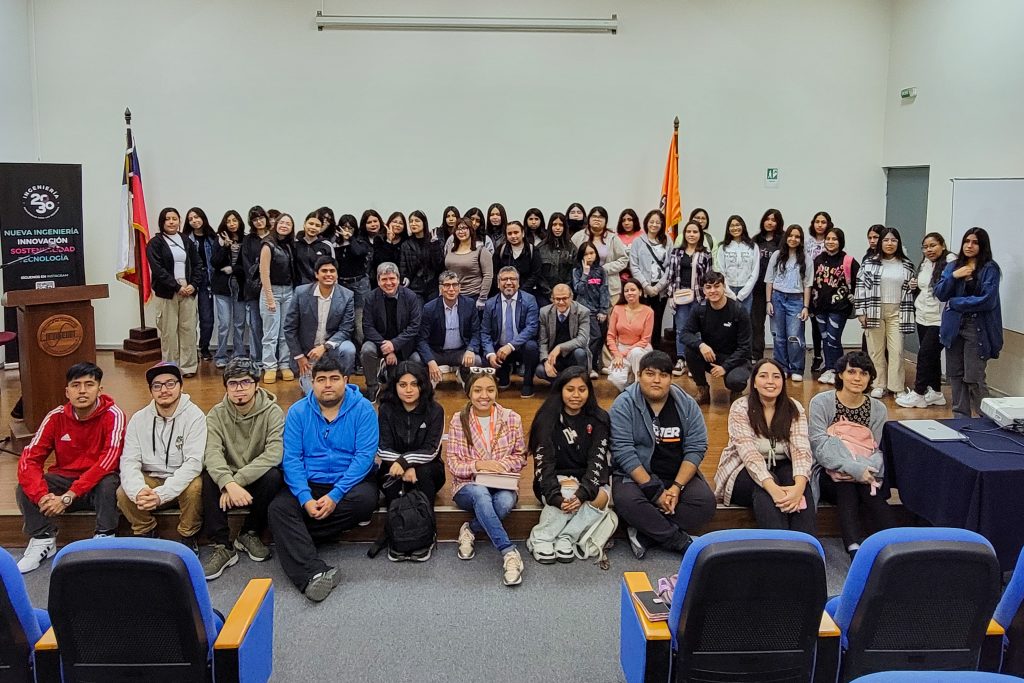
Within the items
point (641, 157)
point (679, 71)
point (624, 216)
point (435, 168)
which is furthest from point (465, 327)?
point (679, 71)

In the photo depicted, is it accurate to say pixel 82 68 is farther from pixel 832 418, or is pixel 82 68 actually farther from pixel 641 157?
pixel 832 418

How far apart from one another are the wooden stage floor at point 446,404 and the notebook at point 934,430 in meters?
0.63

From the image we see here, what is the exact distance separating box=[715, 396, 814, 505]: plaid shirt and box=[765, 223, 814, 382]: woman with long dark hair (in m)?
3.25

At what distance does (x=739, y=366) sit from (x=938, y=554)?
4056mm

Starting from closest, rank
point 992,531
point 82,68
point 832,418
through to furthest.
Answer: point 992,531, point 832,418, point 82,68

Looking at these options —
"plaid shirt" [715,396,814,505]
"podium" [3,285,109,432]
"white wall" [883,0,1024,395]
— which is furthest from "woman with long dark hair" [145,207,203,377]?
"white wall" [883,0,1024,395]

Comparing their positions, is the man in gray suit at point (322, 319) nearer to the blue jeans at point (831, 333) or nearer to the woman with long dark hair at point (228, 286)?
the woman with long dark hair at point (228, 286)

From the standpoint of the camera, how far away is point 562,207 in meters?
8.77

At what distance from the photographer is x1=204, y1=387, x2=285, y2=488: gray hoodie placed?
4070mm

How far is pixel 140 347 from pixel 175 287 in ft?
4.14

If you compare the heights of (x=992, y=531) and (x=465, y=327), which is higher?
(x=465, y=327)

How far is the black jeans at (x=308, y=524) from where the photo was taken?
149 inches

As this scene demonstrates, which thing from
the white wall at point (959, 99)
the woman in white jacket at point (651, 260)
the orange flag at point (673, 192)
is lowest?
the woman in white jacket at point (651, 260)

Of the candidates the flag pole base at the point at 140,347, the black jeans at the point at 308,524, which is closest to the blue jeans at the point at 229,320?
the flag pole base at the point at 140,347
